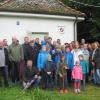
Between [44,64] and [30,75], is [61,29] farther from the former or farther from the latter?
[30,75]

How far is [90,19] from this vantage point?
3228cm

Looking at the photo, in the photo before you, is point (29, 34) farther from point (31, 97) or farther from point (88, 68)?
point (31, 97)

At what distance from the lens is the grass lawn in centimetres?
1582

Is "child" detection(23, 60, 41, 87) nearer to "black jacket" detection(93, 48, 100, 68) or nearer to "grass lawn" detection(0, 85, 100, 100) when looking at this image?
"grass lawn" detection(0, 85, 100, 100)

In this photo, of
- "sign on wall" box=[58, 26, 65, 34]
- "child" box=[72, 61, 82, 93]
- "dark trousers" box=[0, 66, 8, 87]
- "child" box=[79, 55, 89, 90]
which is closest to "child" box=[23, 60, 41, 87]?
"dark trousers" box=[0, 66, 8, 87]

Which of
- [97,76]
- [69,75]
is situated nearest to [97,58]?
[97,76]

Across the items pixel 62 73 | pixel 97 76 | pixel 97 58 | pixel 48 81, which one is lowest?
pixel 97 76

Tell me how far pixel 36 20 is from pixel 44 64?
19.8 feet

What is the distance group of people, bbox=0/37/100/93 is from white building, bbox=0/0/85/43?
3656 millimetres

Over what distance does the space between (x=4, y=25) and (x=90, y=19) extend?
10750mm

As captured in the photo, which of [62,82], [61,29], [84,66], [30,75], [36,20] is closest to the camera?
[30,75]

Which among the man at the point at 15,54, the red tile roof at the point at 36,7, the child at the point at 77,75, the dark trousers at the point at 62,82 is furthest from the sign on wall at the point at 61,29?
the dark trousers at the point at 62,82

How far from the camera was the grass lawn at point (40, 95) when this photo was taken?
1582 centimetres

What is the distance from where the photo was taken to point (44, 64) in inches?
734
